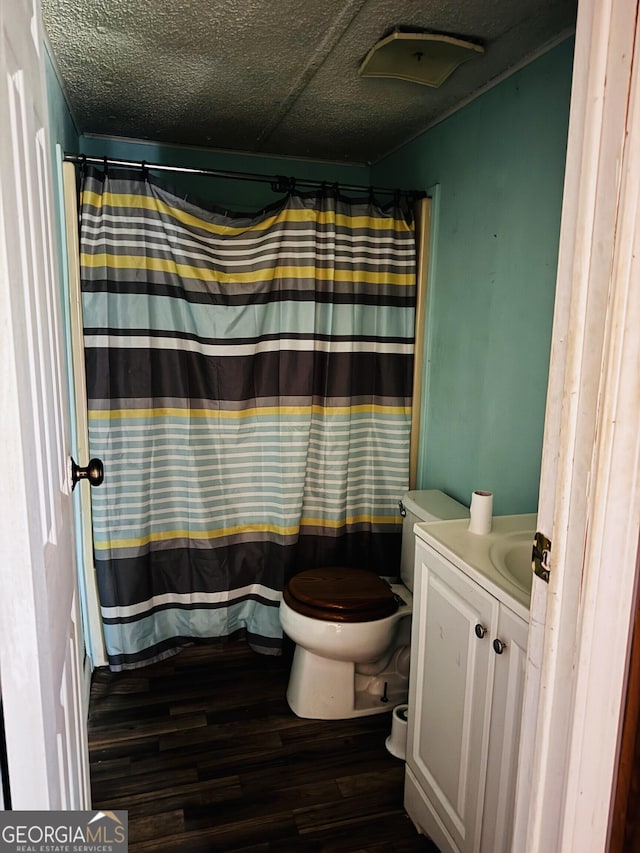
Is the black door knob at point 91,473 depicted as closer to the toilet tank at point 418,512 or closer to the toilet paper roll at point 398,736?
the toilet tank at point 418,512

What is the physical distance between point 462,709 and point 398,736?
65cm

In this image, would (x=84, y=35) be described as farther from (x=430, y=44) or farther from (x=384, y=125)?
(x=384, y=125)

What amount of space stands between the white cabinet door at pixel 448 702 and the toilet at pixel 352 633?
0.34 m

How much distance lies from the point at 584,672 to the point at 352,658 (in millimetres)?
1296

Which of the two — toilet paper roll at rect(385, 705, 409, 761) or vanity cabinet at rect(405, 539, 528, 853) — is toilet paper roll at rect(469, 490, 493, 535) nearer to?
vanity cabinet at rect(405, 539, 528, 853)

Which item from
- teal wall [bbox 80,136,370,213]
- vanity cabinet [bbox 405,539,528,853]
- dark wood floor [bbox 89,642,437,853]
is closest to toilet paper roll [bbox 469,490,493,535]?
vanity cabinet [bbox 405,539,528,853]

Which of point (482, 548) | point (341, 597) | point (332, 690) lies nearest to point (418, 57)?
point (482, 548)

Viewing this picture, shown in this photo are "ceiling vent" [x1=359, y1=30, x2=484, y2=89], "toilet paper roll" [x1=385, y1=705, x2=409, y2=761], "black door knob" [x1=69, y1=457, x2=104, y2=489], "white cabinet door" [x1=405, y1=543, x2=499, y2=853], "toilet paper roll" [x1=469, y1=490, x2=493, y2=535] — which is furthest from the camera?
"toilet paper roll" [x1=385, y1=705, x2=409, y2=761]

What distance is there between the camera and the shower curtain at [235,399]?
2225 mm

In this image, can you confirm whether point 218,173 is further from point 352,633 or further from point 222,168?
point 352,633

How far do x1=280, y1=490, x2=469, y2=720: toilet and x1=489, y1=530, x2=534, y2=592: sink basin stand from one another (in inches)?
21.0

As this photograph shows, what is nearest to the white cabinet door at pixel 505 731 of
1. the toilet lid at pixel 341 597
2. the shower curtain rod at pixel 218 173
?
the toilet lid at pixel 341 597

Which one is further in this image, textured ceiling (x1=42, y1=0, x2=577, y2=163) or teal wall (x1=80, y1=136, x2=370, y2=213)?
teal wall (x1=80, y1=136, x2=370, y2=213)

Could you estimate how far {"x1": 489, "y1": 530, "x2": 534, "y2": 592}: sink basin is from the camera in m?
1.44
